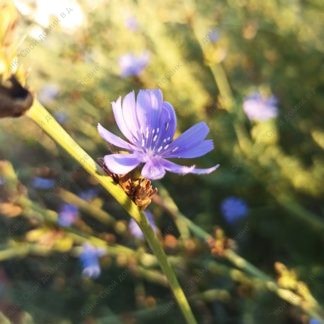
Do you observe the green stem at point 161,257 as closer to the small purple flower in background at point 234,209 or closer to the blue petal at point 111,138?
the blue petal at point 111,138

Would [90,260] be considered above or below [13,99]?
below

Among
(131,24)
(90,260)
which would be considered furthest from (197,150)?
(131,24)

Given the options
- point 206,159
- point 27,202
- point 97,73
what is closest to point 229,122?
point 206,159

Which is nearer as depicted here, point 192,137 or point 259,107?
point 192,137

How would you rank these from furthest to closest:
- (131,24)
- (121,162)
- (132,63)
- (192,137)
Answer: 1. (131,24)
2. (132,63)
3. (192,137)
4. (121,162)

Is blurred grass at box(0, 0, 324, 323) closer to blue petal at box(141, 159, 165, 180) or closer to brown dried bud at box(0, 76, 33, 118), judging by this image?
blue petal at box(141, 159, 165, 180)

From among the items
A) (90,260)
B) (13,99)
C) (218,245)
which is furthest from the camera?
(90,260)

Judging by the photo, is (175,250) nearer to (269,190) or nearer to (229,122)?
(269,190)

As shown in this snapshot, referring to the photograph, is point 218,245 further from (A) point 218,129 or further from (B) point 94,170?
(A) point 218,129
